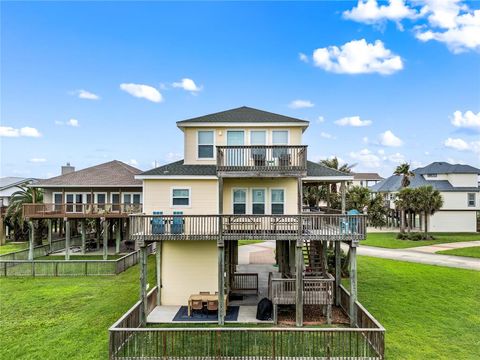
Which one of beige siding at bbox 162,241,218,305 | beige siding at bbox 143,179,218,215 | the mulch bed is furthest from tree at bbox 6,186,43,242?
the mulch bed

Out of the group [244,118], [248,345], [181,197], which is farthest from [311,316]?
[244,118]

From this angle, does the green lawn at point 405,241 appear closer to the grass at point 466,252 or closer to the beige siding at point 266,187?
the grass at point 466,252

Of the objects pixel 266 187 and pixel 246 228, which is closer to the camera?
pixel 246 228

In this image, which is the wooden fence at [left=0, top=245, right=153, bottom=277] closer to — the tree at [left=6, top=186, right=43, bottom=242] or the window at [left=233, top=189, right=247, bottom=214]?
the window at [left=233, top=189, right=247, bottom=214]

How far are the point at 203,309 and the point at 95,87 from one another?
97.9 feet

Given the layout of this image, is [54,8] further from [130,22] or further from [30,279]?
[30,279]

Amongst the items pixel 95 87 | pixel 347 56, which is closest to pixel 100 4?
pixel 95 87

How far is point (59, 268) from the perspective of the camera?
2128 cm

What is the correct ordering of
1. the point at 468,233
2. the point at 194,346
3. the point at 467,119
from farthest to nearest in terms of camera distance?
the point at 467,119 < the point at 468,233 < the point at 194,346

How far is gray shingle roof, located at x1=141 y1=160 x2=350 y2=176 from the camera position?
15.5m

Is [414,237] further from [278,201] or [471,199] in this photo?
[278,201]

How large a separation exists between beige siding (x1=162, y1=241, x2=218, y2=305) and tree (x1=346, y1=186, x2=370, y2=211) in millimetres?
25609

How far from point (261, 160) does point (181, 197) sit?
4.52 metres

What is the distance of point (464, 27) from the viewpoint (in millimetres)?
28391
